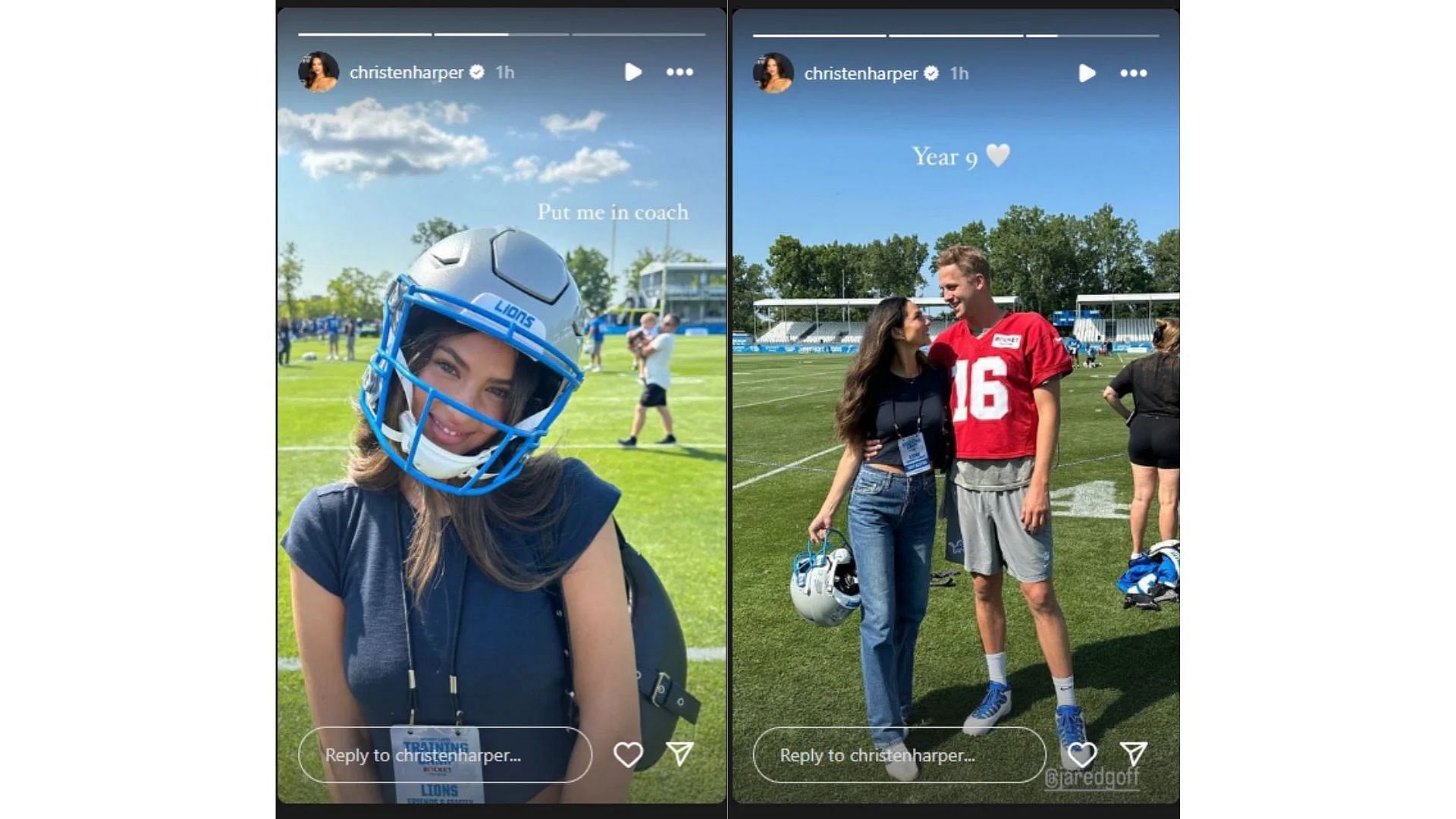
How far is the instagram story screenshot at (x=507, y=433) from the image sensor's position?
3.69m

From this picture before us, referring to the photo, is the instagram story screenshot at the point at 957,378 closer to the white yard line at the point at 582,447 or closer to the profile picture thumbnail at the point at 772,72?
the profile picture thumbnail at the point at 772,72

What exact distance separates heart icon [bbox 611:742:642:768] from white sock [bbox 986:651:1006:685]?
1.19 m

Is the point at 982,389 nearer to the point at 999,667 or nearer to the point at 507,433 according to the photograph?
the point at 999,667

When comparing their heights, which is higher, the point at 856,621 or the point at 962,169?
the point at 962,169

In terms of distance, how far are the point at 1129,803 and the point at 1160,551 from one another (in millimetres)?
845

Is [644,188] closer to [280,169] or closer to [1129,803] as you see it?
[280,169]

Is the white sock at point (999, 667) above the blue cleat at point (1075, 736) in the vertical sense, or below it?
above

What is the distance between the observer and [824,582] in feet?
12.9

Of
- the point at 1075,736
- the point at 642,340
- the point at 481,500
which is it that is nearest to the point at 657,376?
the point at 642,340

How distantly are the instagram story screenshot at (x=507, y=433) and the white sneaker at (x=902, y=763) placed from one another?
0.56 metres

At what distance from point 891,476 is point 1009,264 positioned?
79 cm

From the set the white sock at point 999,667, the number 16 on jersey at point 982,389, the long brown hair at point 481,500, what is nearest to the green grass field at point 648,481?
the long brown hair at point 481,500

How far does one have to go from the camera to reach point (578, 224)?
12.5 feet
